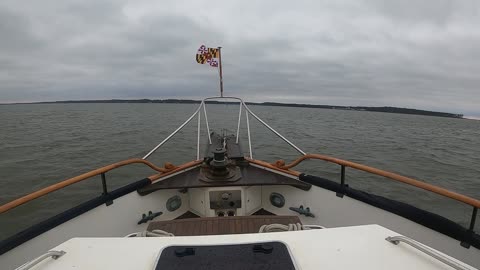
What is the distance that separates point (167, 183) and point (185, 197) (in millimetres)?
625

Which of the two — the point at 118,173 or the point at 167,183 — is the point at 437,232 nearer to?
the point at 167,183

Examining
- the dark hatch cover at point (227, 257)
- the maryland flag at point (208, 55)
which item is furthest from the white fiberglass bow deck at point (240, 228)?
the maryland flag at point (208, 55)

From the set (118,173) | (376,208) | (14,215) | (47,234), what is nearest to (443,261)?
(376,208)

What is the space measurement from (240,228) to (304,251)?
64.1 inches

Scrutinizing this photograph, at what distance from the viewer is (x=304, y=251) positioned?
5.26 ft

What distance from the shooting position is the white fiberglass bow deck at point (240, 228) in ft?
5.01

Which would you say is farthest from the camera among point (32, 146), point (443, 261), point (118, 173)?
point (32, 146)

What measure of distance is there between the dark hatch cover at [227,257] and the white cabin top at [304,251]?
0.07 m

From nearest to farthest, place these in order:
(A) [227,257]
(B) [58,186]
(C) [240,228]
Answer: (A) [227,257] → (B) [58,186] → (C) [240,228]

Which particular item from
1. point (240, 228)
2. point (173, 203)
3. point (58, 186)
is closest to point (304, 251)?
point (240, 228)

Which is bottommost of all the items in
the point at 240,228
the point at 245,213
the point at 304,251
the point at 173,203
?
the point at 245,213

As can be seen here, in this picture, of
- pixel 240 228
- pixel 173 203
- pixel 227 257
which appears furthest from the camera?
pixel 173 203

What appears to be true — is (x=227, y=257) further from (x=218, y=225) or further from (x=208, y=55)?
(x=208, y=55)

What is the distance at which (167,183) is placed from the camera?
4238 mm
